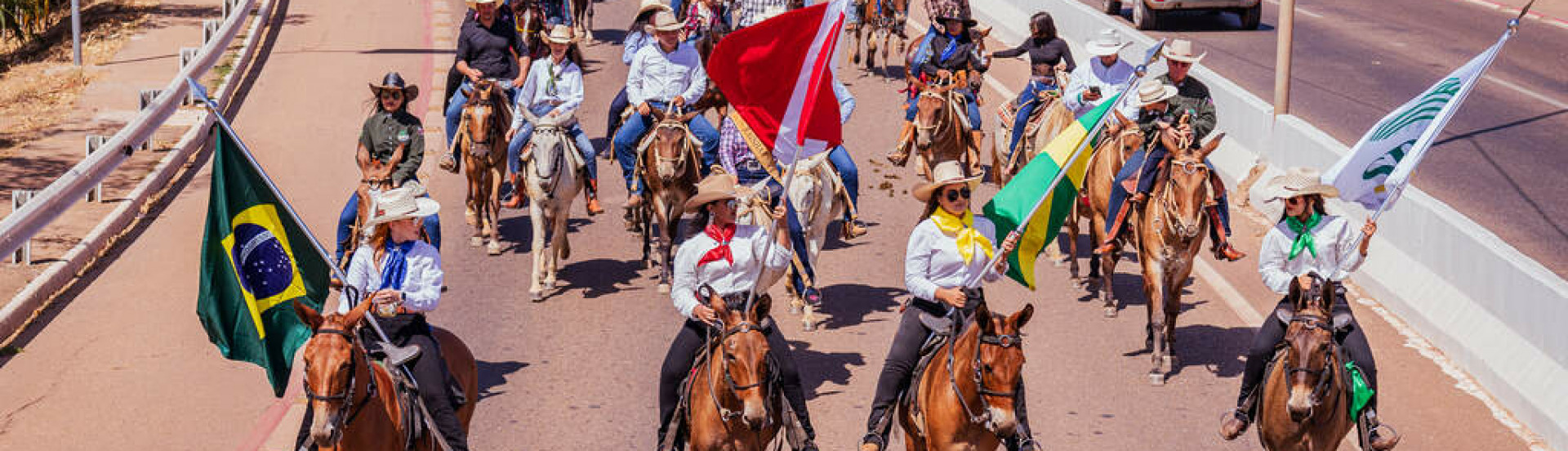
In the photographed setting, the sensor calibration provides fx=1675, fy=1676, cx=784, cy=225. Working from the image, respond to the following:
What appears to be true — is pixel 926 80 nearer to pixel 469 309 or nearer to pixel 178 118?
pixel 469 309

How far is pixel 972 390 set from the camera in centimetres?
1010

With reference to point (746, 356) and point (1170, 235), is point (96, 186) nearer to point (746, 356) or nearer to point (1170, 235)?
point (1170, 235)

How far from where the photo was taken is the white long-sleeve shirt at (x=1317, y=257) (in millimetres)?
11695

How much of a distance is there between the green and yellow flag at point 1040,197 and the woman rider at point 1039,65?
7.36 m

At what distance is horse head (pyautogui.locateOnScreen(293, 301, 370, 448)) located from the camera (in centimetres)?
880

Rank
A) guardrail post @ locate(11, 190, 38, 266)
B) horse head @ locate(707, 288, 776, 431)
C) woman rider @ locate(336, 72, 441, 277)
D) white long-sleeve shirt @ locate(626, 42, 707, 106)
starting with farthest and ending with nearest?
white long-sleeve shirt @ locate(626, 42, 707, 106)
guardrail post @ locate(11, 190, 38, 266)
woman rider @ locate(336, 72, 441, 277)
horse head @ locate(707, 288, 776, 431)

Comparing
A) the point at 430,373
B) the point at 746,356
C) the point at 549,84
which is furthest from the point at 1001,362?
the point at 549,84

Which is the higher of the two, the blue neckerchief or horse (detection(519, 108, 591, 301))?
the blue neckerchief

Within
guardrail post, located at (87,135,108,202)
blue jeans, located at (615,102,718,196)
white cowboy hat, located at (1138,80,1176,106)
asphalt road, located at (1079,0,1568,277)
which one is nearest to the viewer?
white cowboy hat, located at (1138,80,1176,106)

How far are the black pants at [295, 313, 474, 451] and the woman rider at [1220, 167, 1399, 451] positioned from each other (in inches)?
209

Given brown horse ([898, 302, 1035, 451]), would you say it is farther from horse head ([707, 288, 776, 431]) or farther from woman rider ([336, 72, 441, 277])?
woman rider ([336, 72, 441, 277])

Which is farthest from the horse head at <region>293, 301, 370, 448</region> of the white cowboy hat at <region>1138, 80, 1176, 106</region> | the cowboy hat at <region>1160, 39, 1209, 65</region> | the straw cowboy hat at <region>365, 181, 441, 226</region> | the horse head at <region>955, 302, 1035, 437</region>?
the cowboy hat at <region>1160, 39, 1209, 65</region>

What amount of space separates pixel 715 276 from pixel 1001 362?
2.37 meters

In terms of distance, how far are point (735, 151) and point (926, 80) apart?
4398 millimetres
